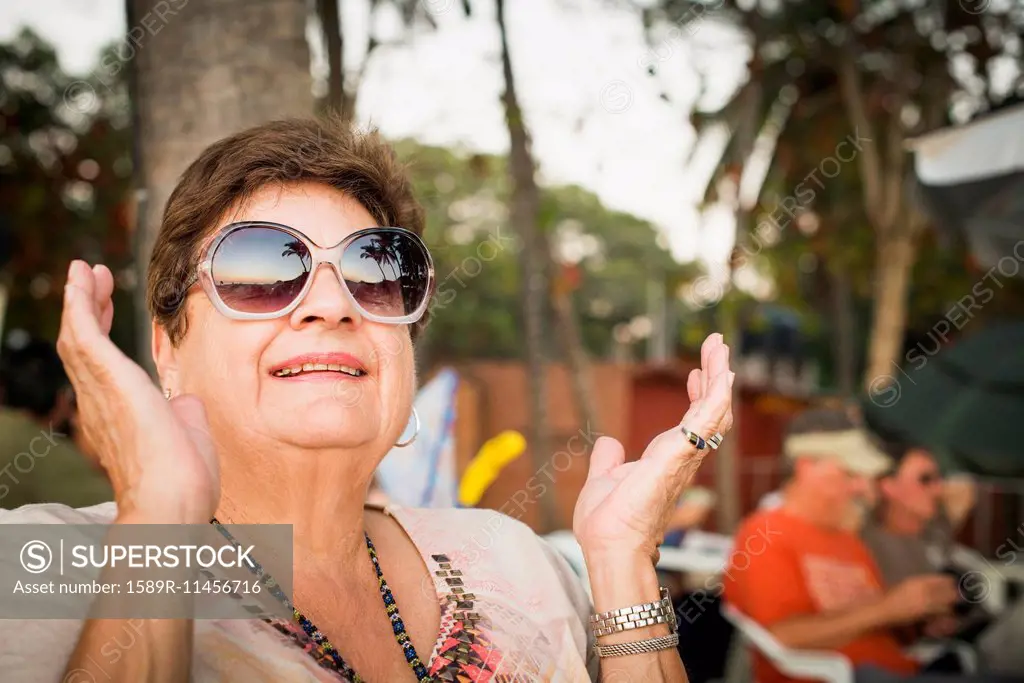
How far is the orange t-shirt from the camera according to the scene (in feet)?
14.1

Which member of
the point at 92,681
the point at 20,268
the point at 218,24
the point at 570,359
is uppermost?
the point at 20,268

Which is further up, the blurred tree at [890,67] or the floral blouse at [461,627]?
the blurred tree at [890,67]

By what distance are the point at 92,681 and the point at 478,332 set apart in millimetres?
26486

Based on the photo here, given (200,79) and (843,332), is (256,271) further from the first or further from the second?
(843,332)

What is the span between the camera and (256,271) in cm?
165

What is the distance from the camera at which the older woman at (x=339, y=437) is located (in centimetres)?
164

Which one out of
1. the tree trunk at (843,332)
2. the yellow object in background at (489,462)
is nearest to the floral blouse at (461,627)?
the yellow object in background at (489,462)

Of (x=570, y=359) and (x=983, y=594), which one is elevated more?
(x=570, y=359)

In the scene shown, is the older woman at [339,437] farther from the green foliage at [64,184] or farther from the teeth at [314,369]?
the green foliage at [64,184]

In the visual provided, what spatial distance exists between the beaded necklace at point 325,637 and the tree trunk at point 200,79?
124 cm

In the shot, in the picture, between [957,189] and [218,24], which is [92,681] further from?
[957,189]

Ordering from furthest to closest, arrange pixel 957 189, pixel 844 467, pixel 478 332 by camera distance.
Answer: pixel 478 332
pixel 844 467
pixel 957 189

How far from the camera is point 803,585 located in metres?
4.32

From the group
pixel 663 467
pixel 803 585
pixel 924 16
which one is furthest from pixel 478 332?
pixel 663 467
